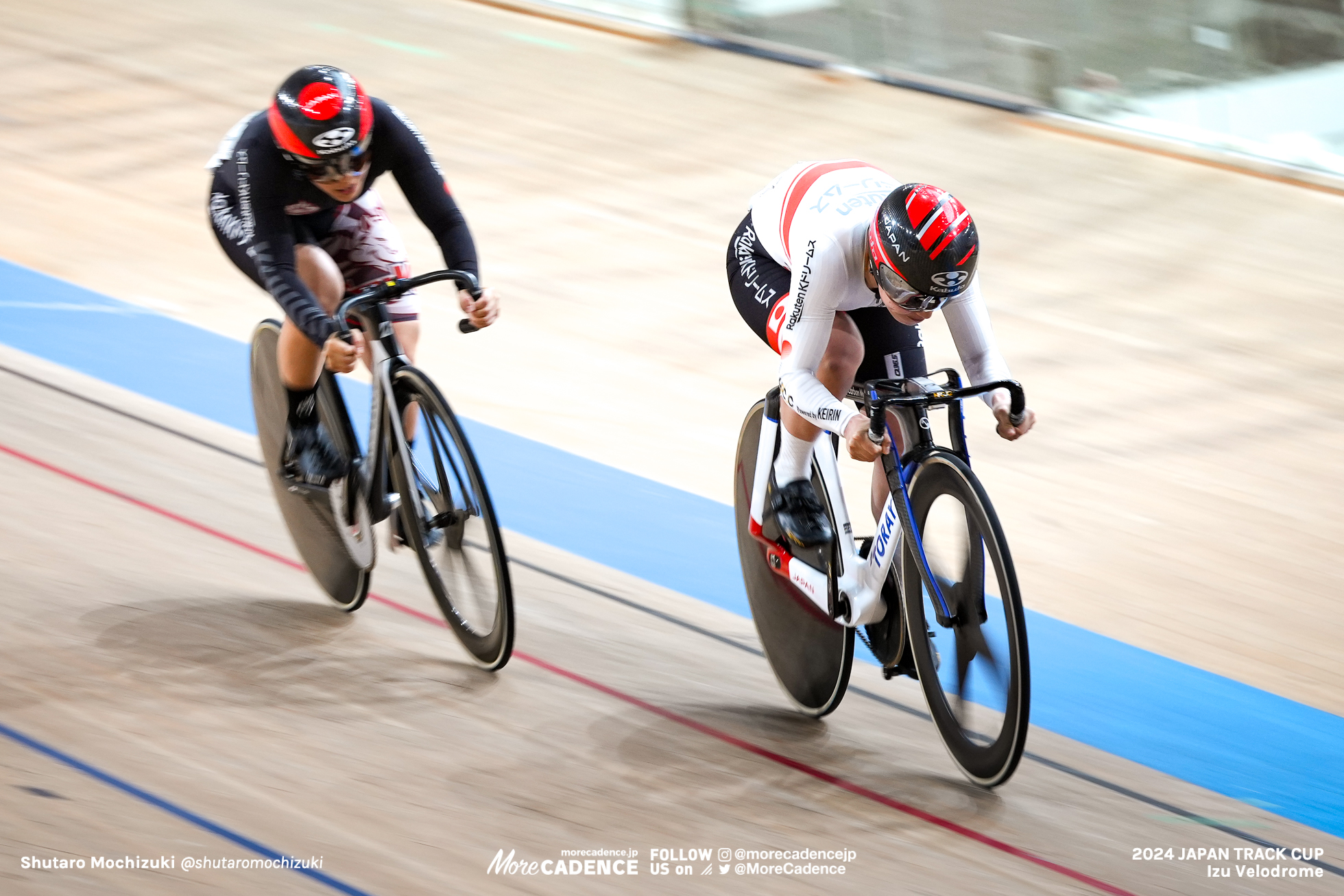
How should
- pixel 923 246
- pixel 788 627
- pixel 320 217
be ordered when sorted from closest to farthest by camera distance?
pixel 923 246 < pixel 788 627 < pixel 320 217

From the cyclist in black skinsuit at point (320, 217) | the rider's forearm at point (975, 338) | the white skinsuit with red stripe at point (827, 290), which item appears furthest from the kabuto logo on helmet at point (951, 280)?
the cyclist in black skinsuit at point (320, 217)

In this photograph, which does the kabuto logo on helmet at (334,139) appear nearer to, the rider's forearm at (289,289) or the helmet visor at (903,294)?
the rider's forearm at (289,289)

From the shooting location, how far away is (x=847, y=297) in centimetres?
291

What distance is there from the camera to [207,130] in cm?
776

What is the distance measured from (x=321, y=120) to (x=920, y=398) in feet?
4.64

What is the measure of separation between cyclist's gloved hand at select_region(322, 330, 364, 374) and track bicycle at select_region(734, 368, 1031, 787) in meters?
0.93

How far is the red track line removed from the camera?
278 centimetres

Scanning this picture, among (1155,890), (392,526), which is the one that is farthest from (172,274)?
(1155,890)

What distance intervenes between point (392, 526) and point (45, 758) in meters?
0.92

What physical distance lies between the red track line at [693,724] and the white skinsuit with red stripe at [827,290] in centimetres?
81

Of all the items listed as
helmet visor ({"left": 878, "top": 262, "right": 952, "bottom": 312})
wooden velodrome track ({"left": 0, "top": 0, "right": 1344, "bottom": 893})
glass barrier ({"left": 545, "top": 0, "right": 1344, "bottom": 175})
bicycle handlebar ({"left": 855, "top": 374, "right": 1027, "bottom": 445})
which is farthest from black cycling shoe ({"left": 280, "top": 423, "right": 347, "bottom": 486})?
glass barrier ({"left": 545, "top": 0, "right": 1344, "bottom": 175})

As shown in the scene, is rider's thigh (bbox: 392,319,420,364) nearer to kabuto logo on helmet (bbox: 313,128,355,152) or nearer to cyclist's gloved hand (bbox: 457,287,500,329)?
cyclist's gloved hand (bbox: 457,287,500,329)
